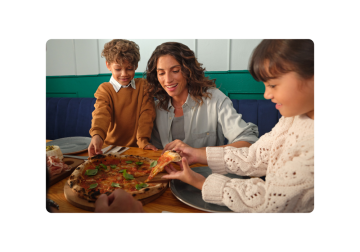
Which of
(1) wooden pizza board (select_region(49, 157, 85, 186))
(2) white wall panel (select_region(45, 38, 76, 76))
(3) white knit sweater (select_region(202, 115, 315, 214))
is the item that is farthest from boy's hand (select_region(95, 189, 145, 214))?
(2) white wall panel (select_region(45, 38, 76, 76))

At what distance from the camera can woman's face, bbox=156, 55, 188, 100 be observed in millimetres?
1269

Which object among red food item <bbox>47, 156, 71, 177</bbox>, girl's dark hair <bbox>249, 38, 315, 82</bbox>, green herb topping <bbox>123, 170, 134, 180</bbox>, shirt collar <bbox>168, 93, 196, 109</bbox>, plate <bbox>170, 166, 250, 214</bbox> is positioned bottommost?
plate <bbox>170, 166, 250, 214</bbox>

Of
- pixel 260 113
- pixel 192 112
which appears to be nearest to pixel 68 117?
pixel 192 112

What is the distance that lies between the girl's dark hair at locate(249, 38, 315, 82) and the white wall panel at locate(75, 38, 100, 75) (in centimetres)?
62

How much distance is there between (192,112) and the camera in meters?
1.56

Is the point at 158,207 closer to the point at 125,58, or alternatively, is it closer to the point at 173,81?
the point at 125,58

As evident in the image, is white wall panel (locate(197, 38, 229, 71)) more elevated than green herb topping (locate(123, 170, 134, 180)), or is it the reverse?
white wall panel (locate(197, 38, 229, 71))

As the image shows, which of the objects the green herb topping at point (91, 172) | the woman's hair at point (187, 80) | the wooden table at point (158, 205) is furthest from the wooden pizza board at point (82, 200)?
the woman's hair at point (187, 80)

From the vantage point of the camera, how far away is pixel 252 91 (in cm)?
96

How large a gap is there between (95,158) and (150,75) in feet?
2.20

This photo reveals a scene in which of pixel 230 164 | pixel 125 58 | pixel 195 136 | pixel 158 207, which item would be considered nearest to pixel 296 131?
pixel 230 164

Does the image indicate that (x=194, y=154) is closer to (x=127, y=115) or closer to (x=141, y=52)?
(x=141, y=52)

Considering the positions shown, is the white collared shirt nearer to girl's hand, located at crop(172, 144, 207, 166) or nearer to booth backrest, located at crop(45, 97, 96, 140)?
booth backrest, located at crop(45, 97, 96, 140)
